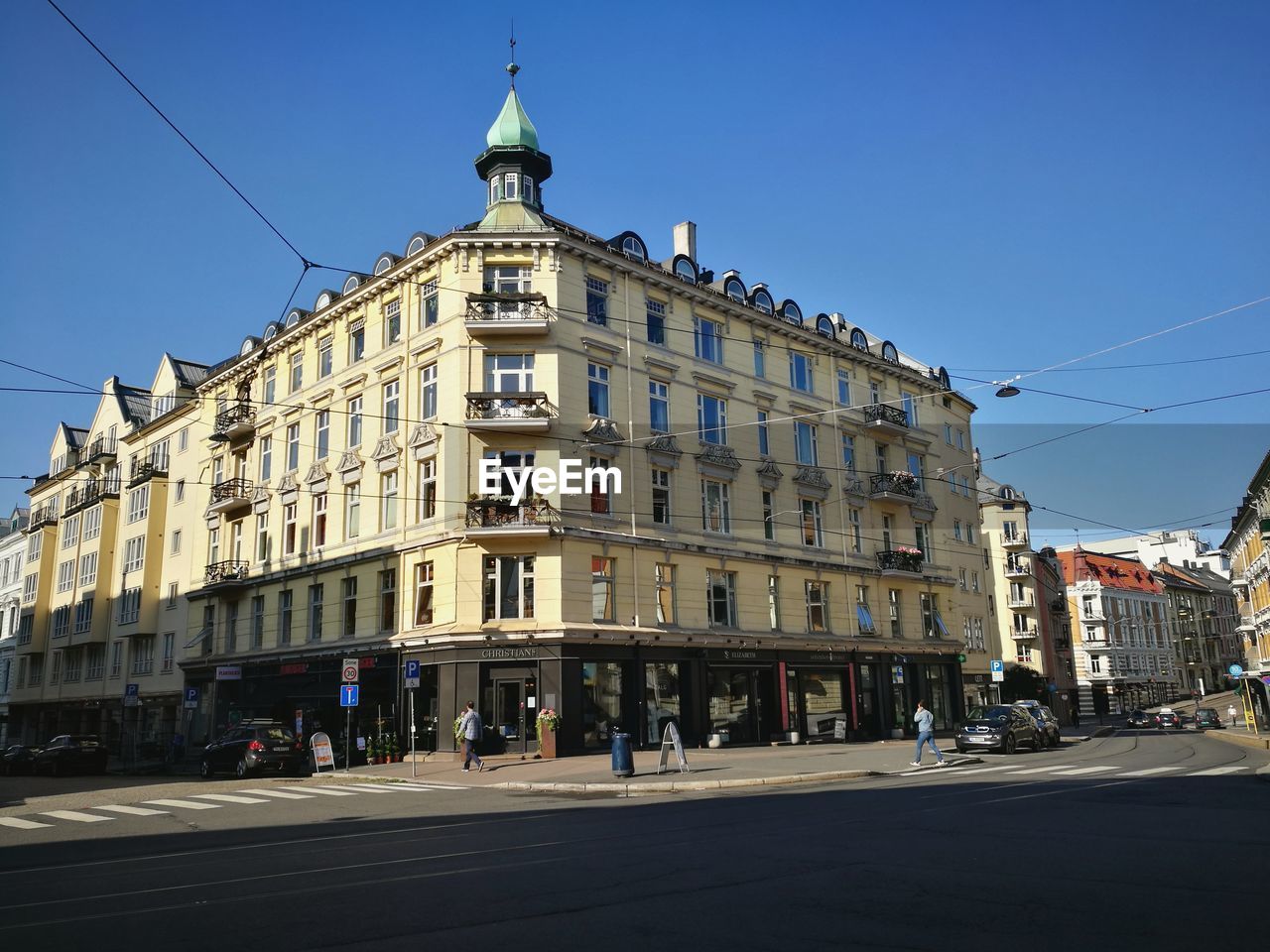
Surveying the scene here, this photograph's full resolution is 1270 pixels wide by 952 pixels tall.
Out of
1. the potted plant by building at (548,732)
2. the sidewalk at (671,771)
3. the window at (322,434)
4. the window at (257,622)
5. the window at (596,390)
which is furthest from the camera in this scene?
the window at (257,622)

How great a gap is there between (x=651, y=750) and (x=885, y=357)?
77.4 feet

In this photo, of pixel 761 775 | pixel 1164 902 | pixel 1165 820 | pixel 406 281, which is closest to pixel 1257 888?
pixel 1164 902

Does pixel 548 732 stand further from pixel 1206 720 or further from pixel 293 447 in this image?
pixel 1206 720

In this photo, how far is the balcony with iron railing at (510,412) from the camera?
29766 millimetres

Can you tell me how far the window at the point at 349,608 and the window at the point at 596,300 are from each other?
12514mm

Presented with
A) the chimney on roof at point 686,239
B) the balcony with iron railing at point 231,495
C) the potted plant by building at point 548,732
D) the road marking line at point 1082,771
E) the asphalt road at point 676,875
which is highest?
the chimney on roof at point 686,239

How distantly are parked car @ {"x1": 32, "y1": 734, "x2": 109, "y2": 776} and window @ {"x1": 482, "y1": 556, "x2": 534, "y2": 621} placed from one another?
17.4 metres

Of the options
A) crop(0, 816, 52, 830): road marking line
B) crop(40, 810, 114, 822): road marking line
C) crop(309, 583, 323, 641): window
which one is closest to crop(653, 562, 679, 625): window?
crop(309, 583, 323, 641): window

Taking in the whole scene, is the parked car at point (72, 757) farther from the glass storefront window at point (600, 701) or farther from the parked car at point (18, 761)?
the glass storefront window at point (600, 701)

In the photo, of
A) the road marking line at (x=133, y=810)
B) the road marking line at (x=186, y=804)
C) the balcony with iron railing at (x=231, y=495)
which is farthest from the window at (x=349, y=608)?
the road marking line at (x=133, y=810)

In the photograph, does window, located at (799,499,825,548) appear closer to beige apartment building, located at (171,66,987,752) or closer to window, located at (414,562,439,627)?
beige apartment building, located at (171,66,987,752)

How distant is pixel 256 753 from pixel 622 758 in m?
11.6

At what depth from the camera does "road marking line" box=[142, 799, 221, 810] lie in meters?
18.1

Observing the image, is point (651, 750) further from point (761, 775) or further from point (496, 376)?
point (496, 376)
